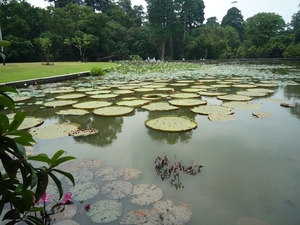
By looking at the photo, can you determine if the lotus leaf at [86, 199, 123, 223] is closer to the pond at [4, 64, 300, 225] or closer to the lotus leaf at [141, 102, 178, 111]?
the pond at [4, 64, 300, 225]

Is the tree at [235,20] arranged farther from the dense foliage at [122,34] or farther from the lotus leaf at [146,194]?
the lotus leaf at [146,194]

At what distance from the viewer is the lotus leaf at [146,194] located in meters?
1.40

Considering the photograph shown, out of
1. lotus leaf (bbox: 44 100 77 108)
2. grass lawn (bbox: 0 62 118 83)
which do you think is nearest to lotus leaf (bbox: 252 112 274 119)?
lotus leaf (bbox: 44 100 77 108)

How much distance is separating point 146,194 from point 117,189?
23cm

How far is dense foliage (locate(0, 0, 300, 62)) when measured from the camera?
21359mm

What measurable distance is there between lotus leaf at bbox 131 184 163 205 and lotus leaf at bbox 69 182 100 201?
0.29m

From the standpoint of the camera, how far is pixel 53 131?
2.74 metres

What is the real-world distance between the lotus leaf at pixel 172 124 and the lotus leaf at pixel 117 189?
1194 millimetres

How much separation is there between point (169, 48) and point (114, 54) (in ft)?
36.6

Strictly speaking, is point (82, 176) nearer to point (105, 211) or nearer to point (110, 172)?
point (110, 172)

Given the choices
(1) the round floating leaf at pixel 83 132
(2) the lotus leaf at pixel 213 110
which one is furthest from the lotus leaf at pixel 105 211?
(2) the lotus leaf at pixel 213 110

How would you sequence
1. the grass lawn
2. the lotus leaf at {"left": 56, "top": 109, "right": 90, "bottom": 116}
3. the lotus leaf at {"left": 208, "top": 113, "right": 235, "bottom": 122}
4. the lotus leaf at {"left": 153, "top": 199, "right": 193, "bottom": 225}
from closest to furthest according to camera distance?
the lotus leaf at {"left": 153, "top": 199, "right": 193, "bottom": 225} → the lotus leaf at {"left": 208, "top": 113, "right": 235, "bottom": 122} → the lotus leaf at {"left": 56, "top": 109, "right": 90, "bottom": 116} → the grass lawn

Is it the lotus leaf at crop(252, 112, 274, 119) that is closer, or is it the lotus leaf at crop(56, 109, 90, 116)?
the lotus leaf at crop(252, 112, 274, 119)

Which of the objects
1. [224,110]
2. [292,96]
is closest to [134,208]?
[224,110]
